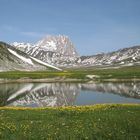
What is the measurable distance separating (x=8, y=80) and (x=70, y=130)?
14494 cm

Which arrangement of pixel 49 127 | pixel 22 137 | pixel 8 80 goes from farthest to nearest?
1. pixel 8 80
2. pixel 49 127
3. pixel 22 137

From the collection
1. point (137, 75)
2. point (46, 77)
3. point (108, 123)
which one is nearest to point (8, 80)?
point (46, 77)

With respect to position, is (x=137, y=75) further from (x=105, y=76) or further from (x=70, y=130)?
(x=70, y=130)

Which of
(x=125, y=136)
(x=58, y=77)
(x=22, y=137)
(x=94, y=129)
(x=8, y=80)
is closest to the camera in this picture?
(x=125, y=136)

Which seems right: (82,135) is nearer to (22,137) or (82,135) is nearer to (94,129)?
(94,129)

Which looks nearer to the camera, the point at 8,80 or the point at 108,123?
the point at 108,123

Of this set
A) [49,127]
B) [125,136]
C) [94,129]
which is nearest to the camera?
[125,136]

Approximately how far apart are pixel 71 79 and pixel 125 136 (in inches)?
5948

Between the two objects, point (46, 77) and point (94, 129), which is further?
point (46, 77)

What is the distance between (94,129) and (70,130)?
158 cm

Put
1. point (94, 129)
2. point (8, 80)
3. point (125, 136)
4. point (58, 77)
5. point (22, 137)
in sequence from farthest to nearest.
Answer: point (58, 77)
point (8, 80)
point (94, 129)
point (22, 137)
point (125, 136)

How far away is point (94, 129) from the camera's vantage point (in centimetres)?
2139

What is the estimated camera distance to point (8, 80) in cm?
16362

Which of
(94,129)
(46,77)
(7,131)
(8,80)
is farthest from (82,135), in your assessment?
(46,77)
